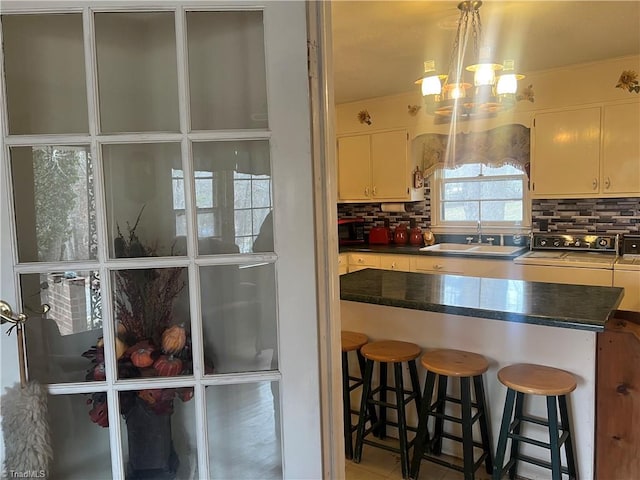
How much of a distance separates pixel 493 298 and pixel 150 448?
1671 millimetres

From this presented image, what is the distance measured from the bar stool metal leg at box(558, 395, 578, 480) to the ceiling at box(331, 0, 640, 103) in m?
2.02

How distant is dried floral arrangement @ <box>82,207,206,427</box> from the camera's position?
1.32 meters

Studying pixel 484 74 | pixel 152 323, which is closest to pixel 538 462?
pixel 152 323

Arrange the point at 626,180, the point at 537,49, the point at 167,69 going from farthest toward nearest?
the point at 626,180
the point at 537,49
the point at 167,69

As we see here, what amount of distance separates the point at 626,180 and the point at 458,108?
6.12ft

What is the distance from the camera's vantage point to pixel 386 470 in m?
2.39

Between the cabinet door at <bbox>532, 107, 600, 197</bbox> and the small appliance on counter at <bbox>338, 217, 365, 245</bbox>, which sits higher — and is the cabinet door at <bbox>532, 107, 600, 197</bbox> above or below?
above


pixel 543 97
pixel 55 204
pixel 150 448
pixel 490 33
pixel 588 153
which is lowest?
pixel 150 448

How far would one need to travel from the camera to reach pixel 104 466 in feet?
4.48

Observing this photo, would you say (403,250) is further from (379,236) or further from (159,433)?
(159,433)

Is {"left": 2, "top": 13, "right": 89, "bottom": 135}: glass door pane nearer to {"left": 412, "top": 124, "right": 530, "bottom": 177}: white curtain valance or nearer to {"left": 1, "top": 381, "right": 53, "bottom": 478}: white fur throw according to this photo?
{"left": 1, "top": 381, "right": 53, "bottom": 478}: white fur throw

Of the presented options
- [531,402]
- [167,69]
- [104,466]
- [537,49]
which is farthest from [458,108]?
[104,466]

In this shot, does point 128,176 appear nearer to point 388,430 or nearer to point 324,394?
point 324,394

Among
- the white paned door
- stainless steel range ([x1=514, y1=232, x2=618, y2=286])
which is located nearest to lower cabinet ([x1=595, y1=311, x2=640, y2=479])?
the white paned door
